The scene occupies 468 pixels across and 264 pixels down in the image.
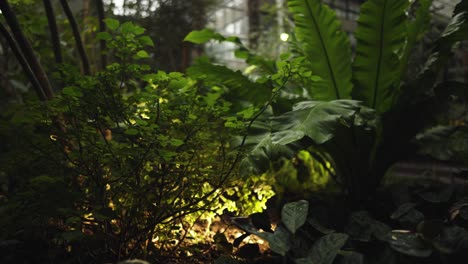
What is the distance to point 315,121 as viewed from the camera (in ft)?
3.81

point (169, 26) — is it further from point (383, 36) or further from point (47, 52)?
point (383, 36)

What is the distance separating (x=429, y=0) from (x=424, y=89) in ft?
1.48

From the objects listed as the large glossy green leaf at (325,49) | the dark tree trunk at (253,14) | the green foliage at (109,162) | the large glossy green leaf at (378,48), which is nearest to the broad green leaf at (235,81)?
the large glossy green leaf at (325,49)

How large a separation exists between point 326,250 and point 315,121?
43 cm

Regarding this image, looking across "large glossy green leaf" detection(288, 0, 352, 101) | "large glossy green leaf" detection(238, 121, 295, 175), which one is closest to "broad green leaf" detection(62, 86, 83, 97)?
"large glossy green leaf" detection(238, 121, 295, 175)

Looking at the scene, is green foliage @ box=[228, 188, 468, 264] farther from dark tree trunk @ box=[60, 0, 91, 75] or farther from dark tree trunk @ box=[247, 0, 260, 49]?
dark tree trunk @ box=[247, 0, 260, 49]

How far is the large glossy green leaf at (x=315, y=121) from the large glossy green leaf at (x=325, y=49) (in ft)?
1.53

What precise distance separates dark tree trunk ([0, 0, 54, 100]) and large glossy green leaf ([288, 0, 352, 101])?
125 centimetres

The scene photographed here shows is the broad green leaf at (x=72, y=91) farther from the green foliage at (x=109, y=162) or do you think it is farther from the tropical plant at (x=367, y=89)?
the tropical plant at (x=367, y=89)

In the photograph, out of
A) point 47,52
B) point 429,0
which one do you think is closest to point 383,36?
point 429,0

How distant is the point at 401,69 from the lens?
171 cm

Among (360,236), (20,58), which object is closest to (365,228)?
(360,236)

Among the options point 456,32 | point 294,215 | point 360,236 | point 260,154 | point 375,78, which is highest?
point 456,32

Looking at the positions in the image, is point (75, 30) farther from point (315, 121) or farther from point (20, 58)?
point (315, 121)
